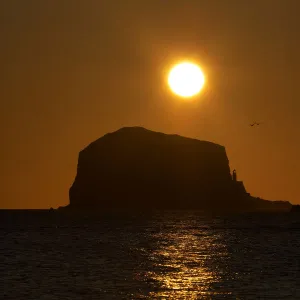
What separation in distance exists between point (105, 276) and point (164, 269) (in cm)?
917

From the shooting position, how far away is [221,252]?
103 metres

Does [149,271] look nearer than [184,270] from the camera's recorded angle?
Yes

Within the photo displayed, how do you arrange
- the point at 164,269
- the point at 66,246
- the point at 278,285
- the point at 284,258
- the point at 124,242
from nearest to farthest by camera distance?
the point at 278,285 < the point at 164,269 < the point at 284,258 < the point at 66,246 < the point at 124,242

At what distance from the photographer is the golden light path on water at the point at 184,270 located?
59.9m

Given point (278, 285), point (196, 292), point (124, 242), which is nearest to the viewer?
point (196, 292)

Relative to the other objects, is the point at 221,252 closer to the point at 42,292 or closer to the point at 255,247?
the point at 255,247

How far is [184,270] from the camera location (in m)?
76.6

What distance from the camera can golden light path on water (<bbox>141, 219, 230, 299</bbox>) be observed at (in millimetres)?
59906

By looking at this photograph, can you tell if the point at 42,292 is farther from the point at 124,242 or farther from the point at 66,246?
the point at 124,242

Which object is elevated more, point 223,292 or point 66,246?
point 66,246

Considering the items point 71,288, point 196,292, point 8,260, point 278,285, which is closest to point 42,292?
point 71,288

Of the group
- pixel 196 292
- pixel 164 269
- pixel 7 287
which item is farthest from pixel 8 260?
pixel 196 292

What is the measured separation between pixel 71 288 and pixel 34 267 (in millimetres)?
17441

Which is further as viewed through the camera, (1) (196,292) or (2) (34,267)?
(2) (34,267)
